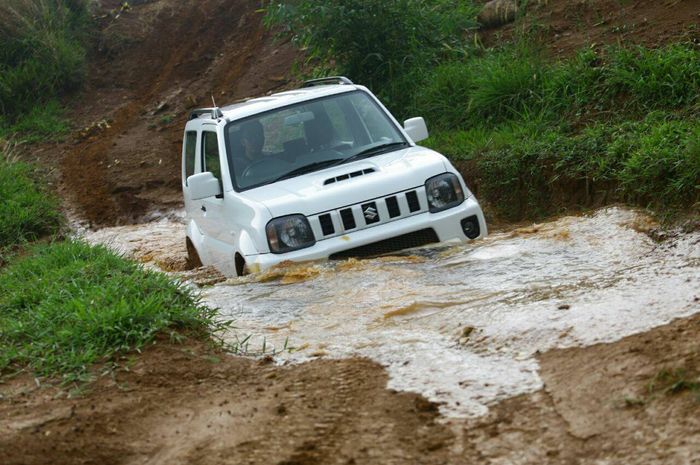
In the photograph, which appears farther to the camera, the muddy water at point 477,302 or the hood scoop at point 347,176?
the hood scoop at point 347,176

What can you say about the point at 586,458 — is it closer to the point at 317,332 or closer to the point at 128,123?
the point at 317,332

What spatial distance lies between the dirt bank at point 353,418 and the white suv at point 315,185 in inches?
82.4

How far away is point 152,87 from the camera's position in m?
19.6

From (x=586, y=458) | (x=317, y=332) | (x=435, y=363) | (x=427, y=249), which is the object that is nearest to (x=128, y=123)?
(x=427, y=249)

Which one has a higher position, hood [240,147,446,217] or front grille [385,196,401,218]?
hood [240,147,446,217]

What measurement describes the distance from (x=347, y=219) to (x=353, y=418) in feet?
9.97

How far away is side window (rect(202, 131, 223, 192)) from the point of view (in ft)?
27.0

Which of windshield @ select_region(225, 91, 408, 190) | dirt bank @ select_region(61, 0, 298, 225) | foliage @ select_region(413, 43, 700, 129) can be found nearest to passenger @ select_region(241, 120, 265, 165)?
windshield @ select_region(225, 91, 408, 190)

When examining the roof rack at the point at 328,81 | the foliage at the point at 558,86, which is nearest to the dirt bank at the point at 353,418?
the roof rack at the point at 328,81

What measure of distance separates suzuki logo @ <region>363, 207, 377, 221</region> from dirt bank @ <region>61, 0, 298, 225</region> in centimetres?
672

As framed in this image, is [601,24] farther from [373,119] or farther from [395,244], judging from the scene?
[395,244]

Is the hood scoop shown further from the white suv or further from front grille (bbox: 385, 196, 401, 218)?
front grille (bbox: 385, 196, 401, 218)

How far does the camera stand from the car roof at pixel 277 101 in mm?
8297

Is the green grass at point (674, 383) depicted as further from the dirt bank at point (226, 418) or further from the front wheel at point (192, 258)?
the front wheel at point (192, 258)
